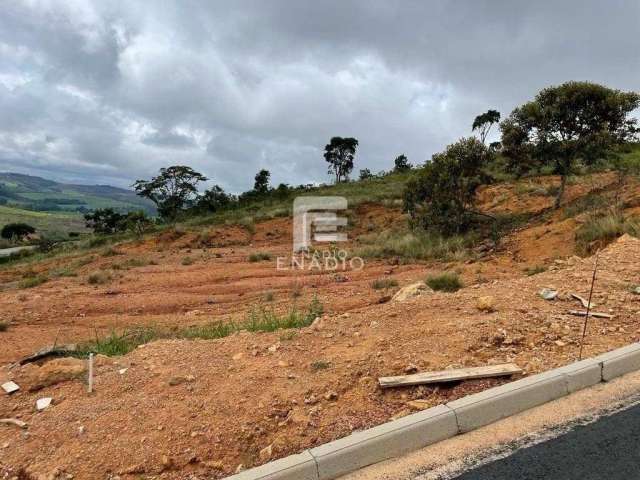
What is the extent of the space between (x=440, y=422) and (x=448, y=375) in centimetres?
66

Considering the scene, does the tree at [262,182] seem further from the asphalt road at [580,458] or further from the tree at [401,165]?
the asphalt road at [580,458]

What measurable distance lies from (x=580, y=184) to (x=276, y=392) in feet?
60.9

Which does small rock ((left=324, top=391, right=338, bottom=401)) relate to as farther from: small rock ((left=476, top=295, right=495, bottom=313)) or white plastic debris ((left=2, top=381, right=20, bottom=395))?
white plastic debris ((left=2, top=381, right=20, bottom=395))

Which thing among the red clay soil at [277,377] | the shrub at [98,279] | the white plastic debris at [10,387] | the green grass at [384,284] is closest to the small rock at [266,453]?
the red clay soil at [277,377]

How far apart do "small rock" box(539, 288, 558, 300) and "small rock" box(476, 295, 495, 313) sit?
27.8 inches

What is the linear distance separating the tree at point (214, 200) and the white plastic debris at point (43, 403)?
29.0 meters

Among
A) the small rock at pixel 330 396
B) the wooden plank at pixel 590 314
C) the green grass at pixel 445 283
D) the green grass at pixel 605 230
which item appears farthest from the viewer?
the green grass at pixel 605 230

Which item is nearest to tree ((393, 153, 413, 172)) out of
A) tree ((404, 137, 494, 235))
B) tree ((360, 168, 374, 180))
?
tree ((360, 168, 374, 180))

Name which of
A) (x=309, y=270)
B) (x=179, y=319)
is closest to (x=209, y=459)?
(x=179, y=319)

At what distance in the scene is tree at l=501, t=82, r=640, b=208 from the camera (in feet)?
46.2

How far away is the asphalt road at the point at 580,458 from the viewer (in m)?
2.73

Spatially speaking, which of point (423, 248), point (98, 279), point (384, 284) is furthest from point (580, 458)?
point (98, 279)

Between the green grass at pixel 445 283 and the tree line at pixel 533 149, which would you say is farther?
the tree line at pixel 533 149

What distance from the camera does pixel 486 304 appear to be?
5367 mm
